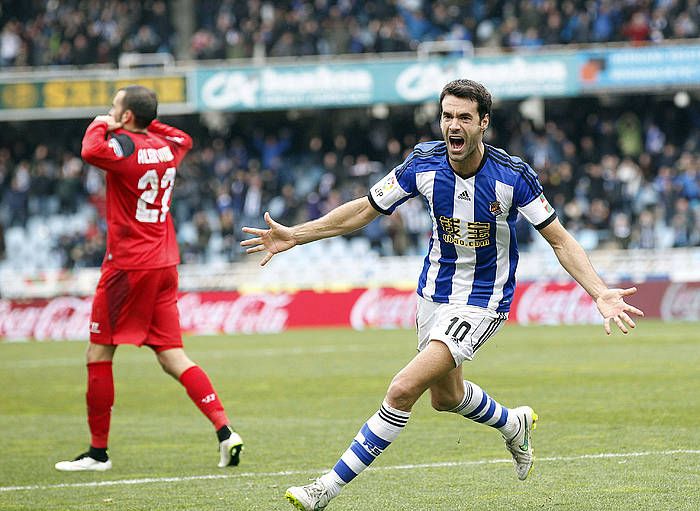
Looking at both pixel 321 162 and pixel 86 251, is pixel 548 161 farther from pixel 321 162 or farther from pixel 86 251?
pixel 86 251

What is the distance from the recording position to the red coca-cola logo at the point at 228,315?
2489 centimetres

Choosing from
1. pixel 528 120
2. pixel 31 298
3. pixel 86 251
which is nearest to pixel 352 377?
pixel 31 298

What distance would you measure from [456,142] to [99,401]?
3.46m

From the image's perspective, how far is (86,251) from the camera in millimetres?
28297

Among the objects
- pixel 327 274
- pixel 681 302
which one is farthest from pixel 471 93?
pixel 327 274

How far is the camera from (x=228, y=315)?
25.0 metres

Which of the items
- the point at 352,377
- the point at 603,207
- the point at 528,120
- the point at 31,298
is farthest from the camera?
the point at 528,120

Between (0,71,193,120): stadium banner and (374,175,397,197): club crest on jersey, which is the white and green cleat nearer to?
(374,175,397,197): club crest on jersey

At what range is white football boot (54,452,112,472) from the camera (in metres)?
8.62

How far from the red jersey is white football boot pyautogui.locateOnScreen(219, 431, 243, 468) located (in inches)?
51.6

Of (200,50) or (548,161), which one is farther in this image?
(200,50)

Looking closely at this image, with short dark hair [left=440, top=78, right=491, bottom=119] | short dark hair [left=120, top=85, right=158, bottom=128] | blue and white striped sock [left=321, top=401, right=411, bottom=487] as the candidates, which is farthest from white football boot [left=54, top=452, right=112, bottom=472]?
short dark hair [left=440, top=78, right=491, bottom=119]

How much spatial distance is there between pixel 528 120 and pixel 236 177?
23.2 feet

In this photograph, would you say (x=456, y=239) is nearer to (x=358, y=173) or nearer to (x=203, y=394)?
(x=203, y=394)
